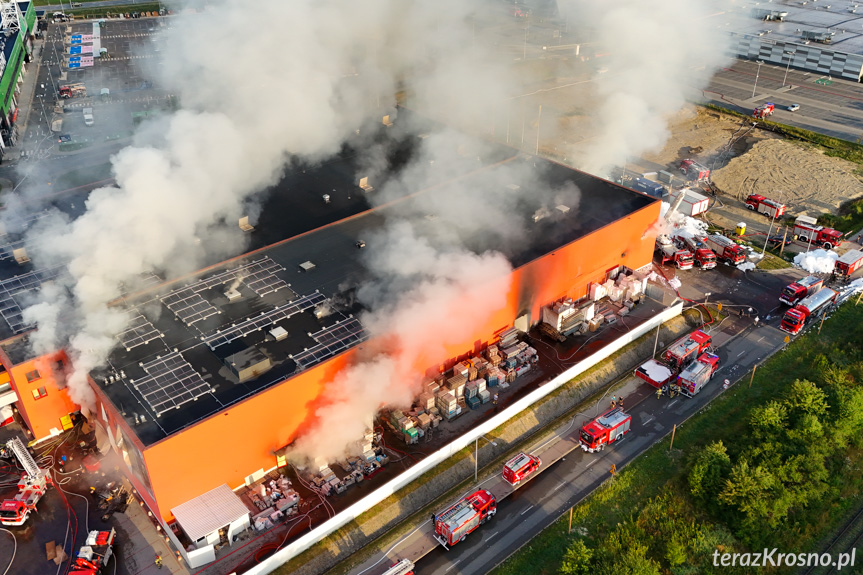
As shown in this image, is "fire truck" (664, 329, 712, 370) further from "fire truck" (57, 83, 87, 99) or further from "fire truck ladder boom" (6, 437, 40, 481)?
"fire truck" (57, 83, 87, 99)

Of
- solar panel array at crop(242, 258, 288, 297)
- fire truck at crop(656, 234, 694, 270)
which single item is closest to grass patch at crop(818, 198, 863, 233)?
fire truck at crop(656, 234, 694, 270)

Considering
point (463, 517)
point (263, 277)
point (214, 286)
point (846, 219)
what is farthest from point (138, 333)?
point (846, 219)

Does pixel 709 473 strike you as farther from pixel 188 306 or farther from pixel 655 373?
pixel 188 306

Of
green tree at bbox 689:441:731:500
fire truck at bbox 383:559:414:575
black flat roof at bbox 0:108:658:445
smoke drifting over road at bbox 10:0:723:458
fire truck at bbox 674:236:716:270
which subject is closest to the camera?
fire truck at bbox 383:559:414:575

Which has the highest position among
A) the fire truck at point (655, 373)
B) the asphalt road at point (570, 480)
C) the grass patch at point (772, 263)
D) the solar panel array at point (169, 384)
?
the solar panel array at point (169, 384)

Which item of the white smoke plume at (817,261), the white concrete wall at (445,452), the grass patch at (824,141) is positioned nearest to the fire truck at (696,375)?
the white concrete wall at (445,452)

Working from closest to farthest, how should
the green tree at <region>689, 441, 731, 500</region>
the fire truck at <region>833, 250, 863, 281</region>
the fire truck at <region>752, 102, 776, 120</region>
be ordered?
the green tree at <region>689, 441, 731, 500</region>, the fire truck at <region>833, 250, 863, 281</region>, the fire truck at <region>752, 102, 776, 120</region>

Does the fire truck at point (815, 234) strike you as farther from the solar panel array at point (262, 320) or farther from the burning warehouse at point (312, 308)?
the solar panel array at point (262, 320)
